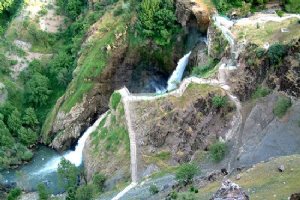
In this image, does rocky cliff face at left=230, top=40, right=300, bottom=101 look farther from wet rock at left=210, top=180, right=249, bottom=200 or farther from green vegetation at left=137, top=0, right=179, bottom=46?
wet rock at left=210, top=180, right=249, bottom=200

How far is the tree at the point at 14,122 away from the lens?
9112 centimetres

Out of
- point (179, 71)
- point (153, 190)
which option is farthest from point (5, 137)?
point (153, 190)

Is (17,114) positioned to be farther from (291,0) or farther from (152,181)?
(291,0)

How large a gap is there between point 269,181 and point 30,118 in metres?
54.3

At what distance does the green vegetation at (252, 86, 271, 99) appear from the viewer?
2537 inches

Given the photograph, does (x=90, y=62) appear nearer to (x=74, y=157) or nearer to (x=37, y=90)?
(x=37, y=90)

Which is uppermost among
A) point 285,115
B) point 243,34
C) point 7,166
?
point 243,34

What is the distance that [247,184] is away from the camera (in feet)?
162

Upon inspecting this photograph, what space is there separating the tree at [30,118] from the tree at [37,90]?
3.59 meters

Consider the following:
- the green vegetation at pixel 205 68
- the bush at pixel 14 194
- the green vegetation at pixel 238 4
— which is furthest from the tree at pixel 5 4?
the green vegetation at pixel 205 68

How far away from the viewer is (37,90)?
95.8m

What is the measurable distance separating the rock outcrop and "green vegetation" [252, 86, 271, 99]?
17.6 meters

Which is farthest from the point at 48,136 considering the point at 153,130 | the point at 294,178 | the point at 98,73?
the point at 294,178

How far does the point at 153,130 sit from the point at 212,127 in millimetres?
8051
